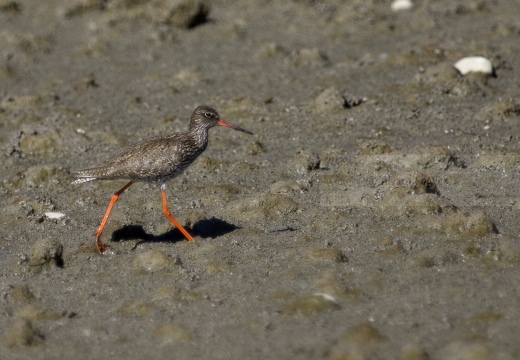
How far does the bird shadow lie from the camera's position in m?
8.88

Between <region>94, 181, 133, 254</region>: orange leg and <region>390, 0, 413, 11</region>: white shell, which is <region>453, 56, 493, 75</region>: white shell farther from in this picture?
<region>94, 181, 133, 254</region>: orange leg

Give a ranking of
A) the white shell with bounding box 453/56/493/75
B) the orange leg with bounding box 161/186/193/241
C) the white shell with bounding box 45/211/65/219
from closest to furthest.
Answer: the orange leg with bounding box 161/186/193/241, the white shell with bounding box 45/211/65/219, the white shell with bounding box 453/56/493/75

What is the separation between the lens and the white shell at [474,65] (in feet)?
42.2

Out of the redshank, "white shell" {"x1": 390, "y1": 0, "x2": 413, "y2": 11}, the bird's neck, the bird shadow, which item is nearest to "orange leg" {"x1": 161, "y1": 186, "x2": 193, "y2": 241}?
the redshank

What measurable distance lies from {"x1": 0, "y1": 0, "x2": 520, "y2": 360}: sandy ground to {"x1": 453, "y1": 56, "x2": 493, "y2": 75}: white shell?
0.21m

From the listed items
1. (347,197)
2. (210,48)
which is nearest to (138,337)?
(347,197)

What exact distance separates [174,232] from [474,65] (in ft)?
19.0

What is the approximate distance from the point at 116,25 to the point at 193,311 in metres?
10.9

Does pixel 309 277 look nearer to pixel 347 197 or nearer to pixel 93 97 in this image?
pixel 347 197

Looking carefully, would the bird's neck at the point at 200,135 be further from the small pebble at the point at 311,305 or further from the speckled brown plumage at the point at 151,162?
the small pebble at the point at 311,305

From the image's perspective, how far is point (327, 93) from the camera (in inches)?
476

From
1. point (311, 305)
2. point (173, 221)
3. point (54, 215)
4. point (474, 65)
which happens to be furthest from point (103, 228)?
point (474, 65)

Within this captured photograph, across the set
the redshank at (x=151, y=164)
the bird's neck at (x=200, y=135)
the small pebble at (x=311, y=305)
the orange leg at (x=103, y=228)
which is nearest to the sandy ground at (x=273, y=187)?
the small pebble at (x=311, y=305)

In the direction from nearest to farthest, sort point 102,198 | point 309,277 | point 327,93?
point 309,277, point 102,198, point 327,93
